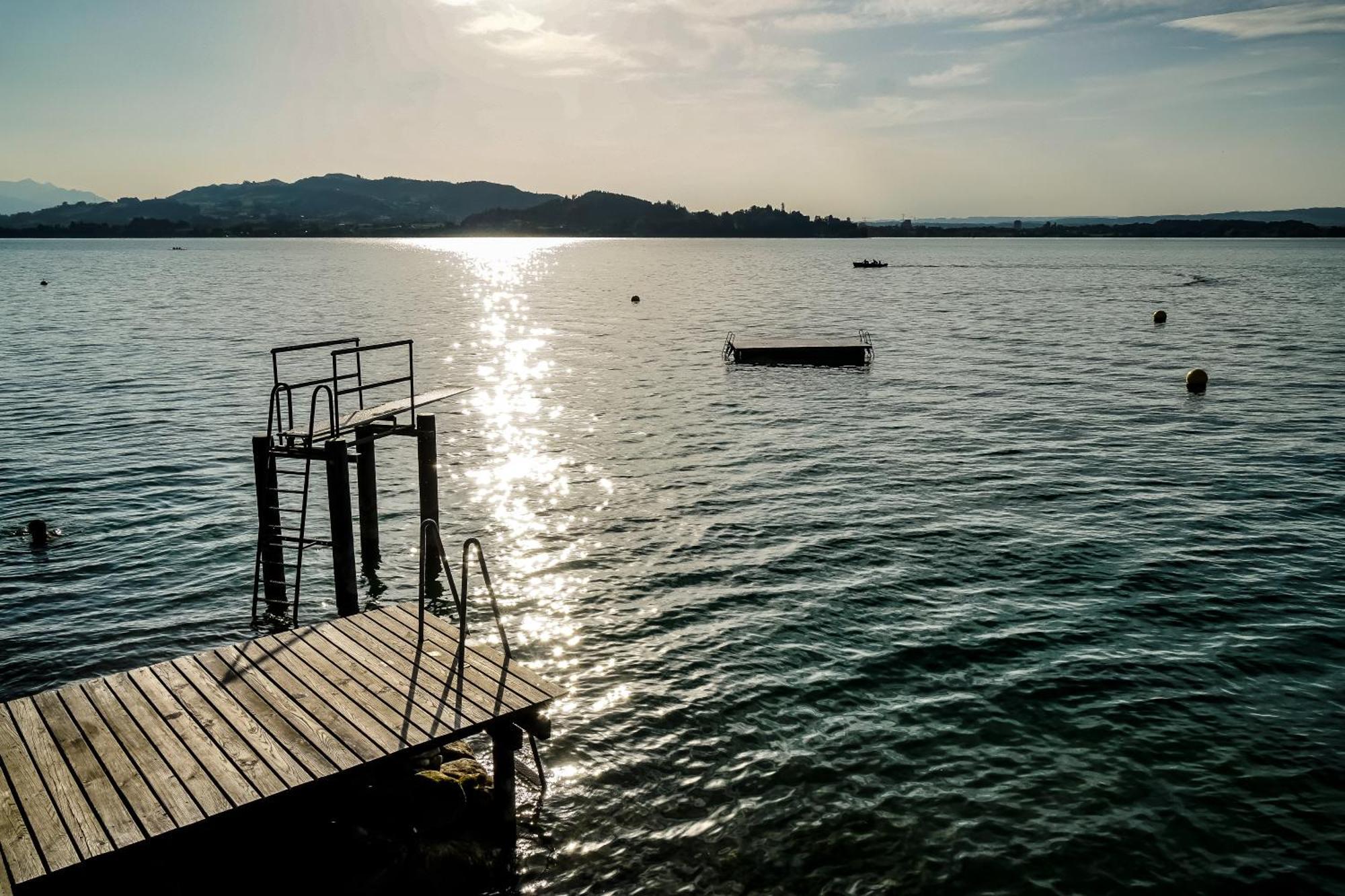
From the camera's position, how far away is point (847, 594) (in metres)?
19.2

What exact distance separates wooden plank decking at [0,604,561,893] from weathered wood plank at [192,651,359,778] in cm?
2

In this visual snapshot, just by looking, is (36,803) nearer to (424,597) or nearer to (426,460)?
(424,597)

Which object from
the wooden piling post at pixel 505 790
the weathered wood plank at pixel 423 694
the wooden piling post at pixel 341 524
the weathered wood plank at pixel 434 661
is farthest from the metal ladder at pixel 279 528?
the wooden piling post at pixel 505 790

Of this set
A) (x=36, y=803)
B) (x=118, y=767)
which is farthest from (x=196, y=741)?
(x=36, y=803)

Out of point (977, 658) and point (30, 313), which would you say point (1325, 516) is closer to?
point (977, 658)

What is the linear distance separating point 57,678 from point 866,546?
662 inches

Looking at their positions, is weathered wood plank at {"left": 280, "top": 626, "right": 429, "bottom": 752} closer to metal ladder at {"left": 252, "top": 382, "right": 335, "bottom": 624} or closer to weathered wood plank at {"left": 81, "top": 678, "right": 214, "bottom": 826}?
weathered wood plank at {"left": 81, "top": 678, "right": 214, "bottom": 826}

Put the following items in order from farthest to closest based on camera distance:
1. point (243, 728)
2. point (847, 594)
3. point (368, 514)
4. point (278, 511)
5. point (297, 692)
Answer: point (368, 514)
point (847, 594)
point (278, 511)
point (297, 692)
point (243, 728)

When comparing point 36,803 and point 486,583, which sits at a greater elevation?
point 486,583

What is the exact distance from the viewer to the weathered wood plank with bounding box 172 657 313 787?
9531mm

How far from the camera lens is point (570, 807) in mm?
12375

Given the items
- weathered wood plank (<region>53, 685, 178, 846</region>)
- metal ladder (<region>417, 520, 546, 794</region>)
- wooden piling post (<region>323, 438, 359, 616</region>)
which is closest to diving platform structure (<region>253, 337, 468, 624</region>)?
wooden piling post (<region>323, 438, 359, 616</region>)

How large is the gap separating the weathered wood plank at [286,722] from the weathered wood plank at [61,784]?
184cm

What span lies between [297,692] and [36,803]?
2886 mm
